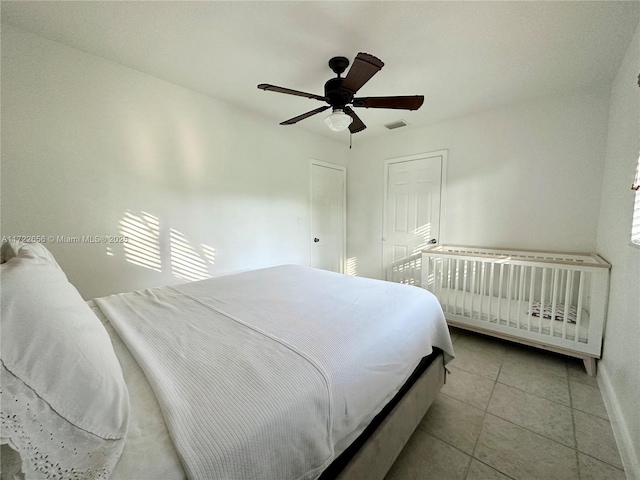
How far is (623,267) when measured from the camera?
157 centimetres

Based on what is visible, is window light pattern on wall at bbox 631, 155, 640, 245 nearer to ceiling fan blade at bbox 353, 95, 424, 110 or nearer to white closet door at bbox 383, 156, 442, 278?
ceiling fan blade at bbox 353, 95, 424, 110

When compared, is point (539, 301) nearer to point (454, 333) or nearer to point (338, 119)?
point (454, 333)

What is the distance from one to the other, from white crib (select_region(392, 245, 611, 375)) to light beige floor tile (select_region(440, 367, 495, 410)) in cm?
66

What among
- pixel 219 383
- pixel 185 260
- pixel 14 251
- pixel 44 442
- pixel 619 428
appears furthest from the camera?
pixel 185 260

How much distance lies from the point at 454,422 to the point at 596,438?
29.3 inches

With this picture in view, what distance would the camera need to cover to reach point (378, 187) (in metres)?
3.82

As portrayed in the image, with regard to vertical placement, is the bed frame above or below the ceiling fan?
below

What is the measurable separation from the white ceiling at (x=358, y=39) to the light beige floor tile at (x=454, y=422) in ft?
8.19

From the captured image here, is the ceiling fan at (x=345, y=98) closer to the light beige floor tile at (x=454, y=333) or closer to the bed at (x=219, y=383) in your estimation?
the bed at (x=219, y=383)

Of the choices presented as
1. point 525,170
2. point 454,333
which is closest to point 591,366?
point 454,333

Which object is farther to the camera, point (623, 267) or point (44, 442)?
point (623, 267)

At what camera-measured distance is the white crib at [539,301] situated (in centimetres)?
191

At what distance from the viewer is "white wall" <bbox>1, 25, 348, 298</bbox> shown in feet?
5.44

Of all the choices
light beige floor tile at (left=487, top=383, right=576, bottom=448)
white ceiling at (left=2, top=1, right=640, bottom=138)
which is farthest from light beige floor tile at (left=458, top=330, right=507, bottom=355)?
white ceiling at (left=2, top=1, right=640, bottom=138)
